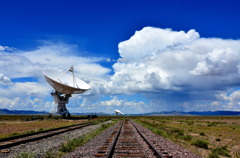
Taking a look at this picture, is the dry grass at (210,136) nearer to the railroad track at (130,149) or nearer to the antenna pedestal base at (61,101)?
the railroad track at (130,149)

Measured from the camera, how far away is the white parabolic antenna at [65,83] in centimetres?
5139

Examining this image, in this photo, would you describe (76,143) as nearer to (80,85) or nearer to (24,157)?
(24,157)

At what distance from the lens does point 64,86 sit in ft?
173

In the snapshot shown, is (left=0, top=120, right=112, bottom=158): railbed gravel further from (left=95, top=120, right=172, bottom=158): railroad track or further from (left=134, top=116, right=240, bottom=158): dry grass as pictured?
(left=134, top=116, right=240, bottom=158): dry grass

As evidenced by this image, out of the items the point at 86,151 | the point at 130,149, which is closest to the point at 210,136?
the point at 130,149

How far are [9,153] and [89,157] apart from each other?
3.94 metres

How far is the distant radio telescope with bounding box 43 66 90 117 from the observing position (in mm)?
52000

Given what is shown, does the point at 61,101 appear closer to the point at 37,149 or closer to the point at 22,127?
the point at 22,127

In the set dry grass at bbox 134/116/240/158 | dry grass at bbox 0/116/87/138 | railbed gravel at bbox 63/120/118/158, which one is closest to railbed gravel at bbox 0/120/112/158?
railbed gravel at bbox 63/120/118/158

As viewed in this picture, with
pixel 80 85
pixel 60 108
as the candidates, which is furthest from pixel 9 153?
pixel 60 108

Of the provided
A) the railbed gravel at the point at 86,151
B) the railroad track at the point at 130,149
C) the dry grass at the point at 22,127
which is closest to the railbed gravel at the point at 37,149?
the railbed gravel at the point at 86,151

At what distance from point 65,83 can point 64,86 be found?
146 centimetres

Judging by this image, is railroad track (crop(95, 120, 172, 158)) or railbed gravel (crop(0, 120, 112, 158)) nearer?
railroad track (crop(95, 120, 172, 158))

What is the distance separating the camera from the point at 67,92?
2219 inches
